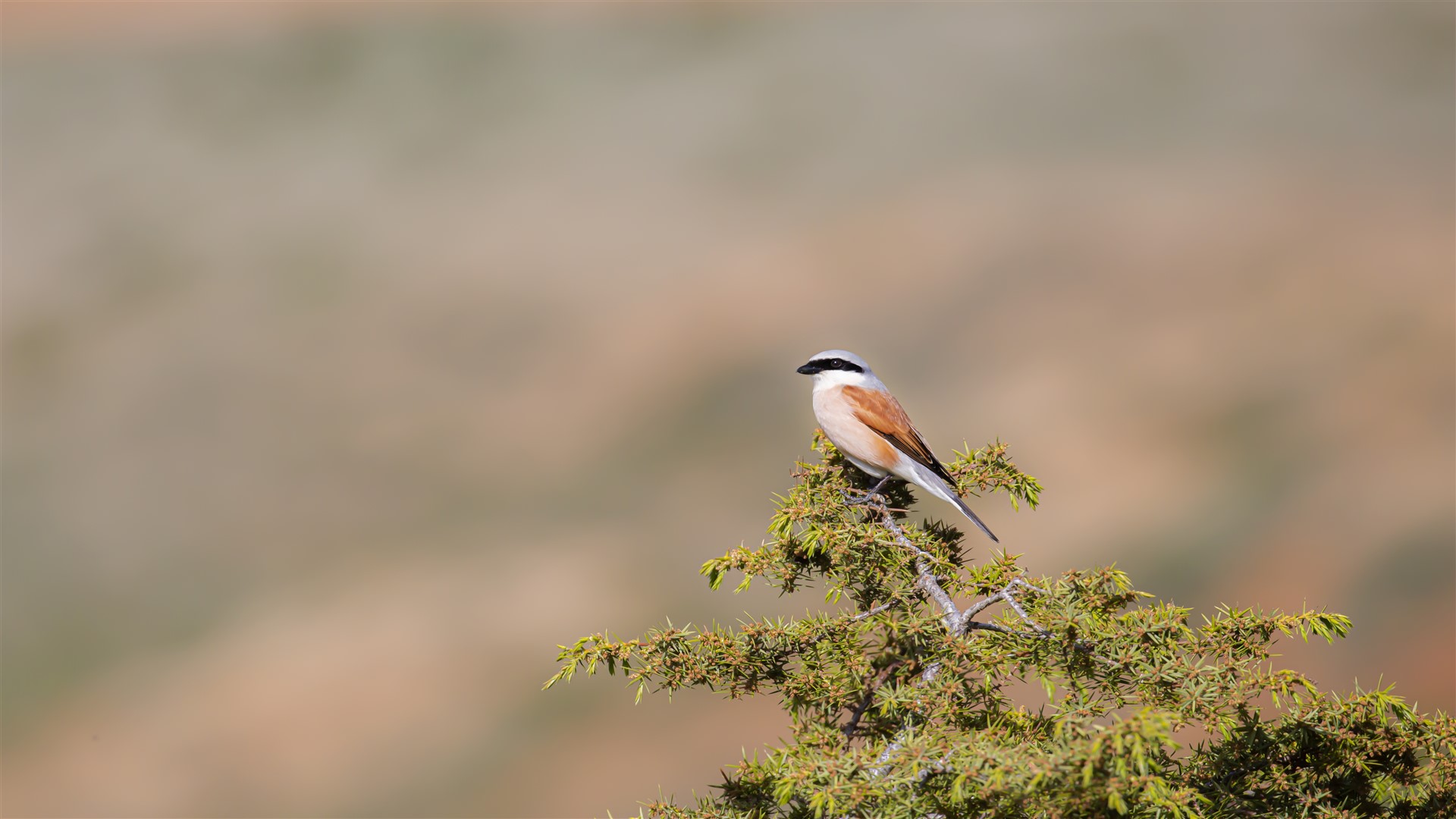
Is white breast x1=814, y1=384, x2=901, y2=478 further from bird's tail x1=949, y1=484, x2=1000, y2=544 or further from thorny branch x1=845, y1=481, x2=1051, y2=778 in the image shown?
thorny branch x1=845, y1=481, x2=1051, y2=778

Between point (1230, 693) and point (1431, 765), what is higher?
point (1230, 693)

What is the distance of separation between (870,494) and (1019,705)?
170 cm

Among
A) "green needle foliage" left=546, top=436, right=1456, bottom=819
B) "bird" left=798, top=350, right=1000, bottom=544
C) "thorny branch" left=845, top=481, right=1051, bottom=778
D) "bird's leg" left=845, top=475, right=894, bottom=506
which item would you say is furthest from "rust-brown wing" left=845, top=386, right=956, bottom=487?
"green needle foliage" left=546, top=436, right=1456, bottom=819

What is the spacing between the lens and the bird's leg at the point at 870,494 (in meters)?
4.98

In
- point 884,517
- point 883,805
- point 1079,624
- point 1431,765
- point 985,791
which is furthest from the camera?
point 884,517

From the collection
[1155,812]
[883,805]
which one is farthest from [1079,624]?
[883,805]

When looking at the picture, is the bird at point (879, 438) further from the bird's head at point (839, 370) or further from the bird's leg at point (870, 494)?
the bird's head at point (839, 370)

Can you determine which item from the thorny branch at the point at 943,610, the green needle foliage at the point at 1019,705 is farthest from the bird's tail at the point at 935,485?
the green needle foliage at the point at 1019,705

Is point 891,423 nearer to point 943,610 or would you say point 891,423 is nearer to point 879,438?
point 879,438

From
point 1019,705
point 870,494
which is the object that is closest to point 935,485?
point 870,494

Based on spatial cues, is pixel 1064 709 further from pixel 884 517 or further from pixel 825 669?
pixel 884 517

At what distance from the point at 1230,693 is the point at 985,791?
960 millimetres

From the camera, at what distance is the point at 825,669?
3959 mm

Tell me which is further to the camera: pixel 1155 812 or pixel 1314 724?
pixel 1314 724
